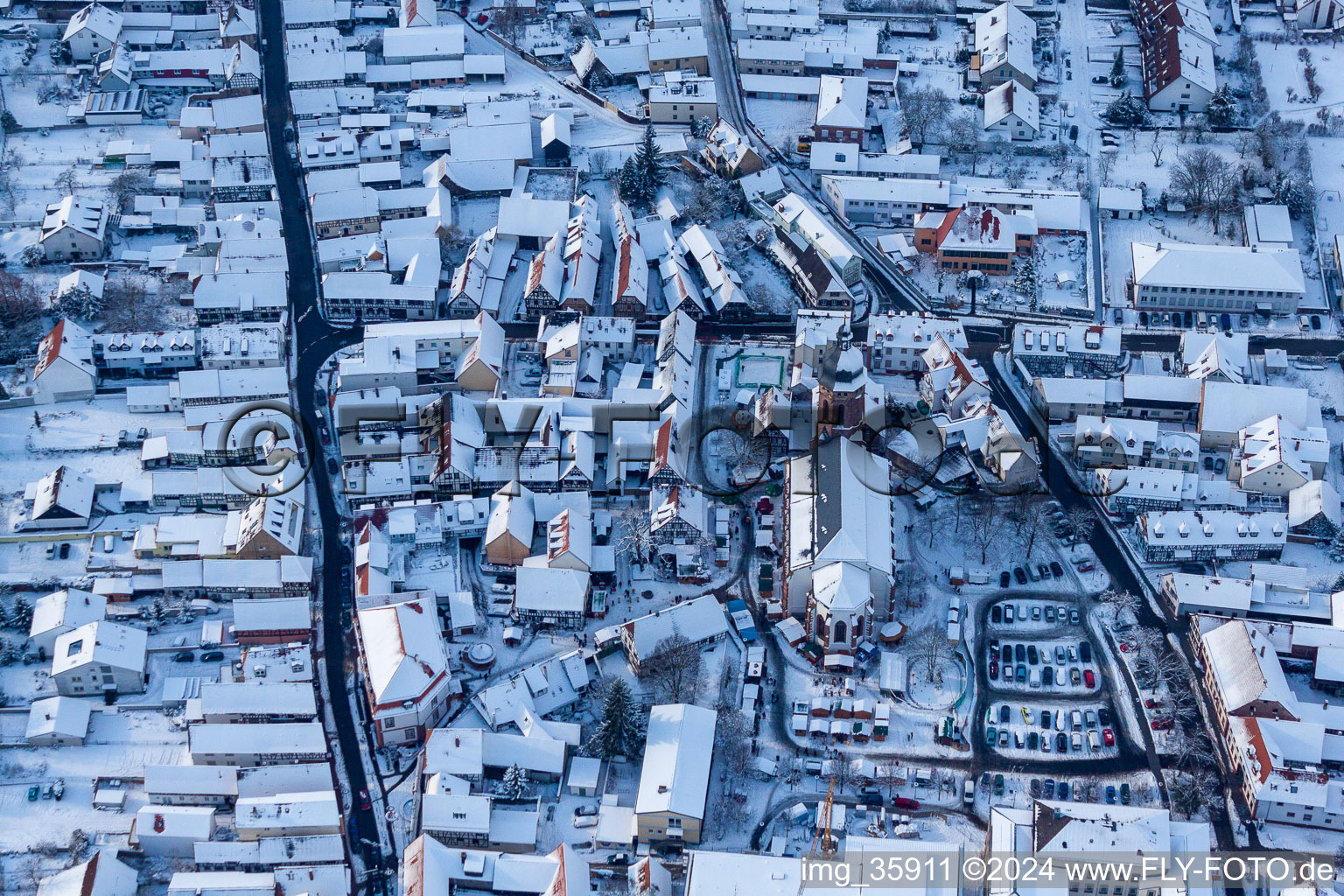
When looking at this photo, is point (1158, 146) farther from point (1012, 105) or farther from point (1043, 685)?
point (1043, 685)

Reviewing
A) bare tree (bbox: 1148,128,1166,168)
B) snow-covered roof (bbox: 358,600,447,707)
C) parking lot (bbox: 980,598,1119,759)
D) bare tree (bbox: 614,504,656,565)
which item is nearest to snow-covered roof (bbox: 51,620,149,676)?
snow-covered roof (bbox: 358,600,447,707)

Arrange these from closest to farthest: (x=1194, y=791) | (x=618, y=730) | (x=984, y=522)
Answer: (x=1194, y=791) → (x=618, y=730) → (x=984, y=522)

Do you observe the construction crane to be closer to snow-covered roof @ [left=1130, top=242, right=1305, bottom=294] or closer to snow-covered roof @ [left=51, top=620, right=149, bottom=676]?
snow-covered roof @ [left=51, top=620, right=149, bottom=676]

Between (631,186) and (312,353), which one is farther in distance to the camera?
(631,186)

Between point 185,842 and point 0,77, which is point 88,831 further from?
point 0,77

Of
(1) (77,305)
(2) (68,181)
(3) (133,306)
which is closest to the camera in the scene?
(1) (77,305)

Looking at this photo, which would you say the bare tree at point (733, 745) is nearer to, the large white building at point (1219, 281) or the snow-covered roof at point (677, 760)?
the snow-covered roof at point (677, 760)

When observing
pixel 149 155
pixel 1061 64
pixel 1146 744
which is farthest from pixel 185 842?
pixel 1061 64

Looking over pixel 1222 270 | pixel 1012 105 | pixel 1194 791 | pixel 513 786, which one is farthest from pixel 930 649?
pixel 1012 105

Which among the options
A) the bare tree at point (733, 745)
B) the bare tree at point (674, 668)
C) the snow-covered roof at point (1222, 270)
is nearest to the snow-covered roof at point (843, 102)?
the snow-covered roof at point (1222, 270)
